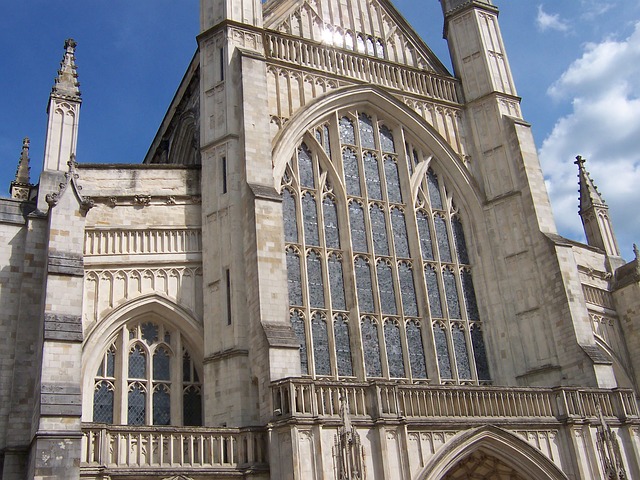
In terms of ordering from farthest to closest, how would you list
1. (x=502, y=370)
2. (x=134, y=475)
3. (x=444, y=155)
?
(x=444, y=155), (x=502, y=370), (x=134, y=475)

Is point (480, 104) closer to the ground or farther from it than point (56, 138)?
farther from it

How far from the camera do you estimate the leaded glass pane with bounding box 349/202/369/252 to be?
60.6 ft

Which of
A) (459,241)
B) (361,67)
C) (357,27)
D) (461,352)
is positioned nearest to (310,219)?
(459,241)

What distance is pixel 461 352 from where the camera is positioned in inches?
728

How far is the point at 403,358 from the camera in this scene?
17.6 m

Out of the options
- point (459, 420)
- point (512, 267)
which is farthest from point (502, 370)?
point (459, 420)

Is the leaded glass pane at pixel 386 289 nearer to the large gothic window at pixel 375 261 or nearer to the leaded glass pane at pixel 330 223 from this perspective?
the large gothic window at pixel 375 261

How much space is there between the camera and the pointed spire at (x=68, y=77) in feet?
56.0

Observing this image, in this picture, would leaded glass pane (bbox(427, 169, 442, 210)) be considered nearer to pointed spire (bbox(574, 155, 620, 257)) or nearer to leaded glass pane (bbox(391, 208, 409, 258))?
leaded glass pane (bbox(391, 208, 409, 258))

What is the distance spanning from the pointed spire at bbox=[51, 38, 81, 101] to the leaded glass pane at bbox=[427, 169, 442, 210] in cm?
948

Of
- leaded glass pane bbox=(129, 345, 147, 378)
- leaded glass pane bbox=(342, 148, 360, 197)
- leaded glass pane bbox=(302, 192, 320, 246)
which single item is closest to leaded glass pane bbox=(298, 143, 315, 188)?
leaded glass pane bbox=(302, 192, 320, 246)

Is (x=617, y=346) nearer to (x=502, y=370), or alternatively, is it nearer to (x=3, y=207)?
(x=502, y=370)

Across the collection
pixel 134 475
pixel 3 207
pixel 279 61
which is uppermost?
pixel 279 61

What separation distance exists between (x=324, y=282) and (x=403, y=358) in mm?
2638
